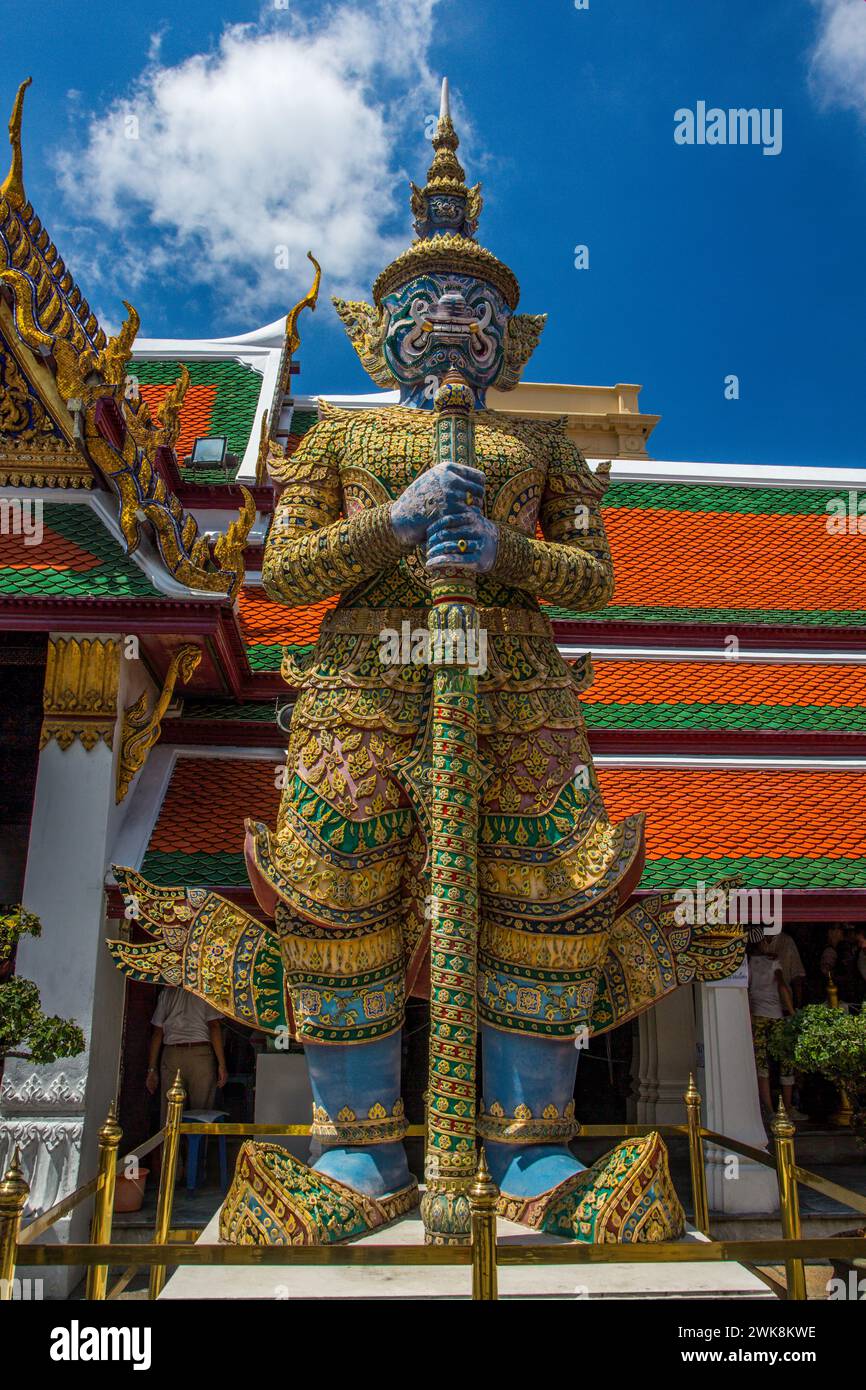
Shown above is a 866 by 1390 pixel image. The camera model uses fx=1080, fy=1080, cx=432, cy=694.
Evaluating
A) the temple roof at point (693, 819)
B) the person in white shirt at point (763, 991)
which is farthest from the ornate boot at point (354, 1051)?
the person in white shirt at point (763, 991)

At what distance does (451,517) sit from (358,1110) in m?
2.34

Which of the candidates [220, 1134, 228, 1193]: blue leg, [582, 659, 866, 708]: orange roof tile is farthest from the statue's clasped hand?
[220, 1134, 228, 1193]: blue leg

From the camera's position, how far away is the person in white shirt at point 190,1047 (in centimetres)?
712

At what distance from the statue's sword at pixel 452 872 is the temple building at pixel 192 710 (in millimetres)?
1043

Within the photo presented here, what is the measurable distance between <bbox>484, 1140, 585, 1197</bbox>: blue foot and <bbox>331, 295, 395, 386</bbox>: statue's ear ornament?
343 centimetres

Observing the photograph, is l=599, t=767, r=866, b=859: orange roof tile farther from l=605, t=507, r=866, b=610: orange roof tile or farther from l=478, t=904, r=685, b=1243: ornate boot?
l=478, t=904, r=685, b=1243: ornate boot

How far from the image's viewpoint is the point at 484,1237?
119 inches

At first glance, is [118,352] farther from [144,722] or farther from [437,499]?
[437,499]

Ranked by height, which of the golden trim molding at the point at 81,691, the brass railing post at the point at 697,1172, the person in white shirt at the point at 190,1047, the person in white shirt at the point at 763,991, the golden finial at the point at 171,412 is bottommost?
the brass railing post at the point at 697,1172

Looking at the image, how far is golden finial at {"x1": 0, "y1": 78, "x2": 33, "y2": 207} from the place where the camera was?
19.1ft

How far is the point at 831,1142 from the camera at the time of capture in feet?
27.7

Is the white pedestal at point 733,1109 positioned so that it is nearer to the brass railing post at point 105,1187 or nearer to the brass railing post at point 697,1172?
the brass railing post at point 697,1172

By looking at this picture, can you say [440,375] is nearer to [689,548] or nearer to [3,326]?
[3,326]

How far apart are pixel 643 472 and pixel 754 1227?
250 inches
